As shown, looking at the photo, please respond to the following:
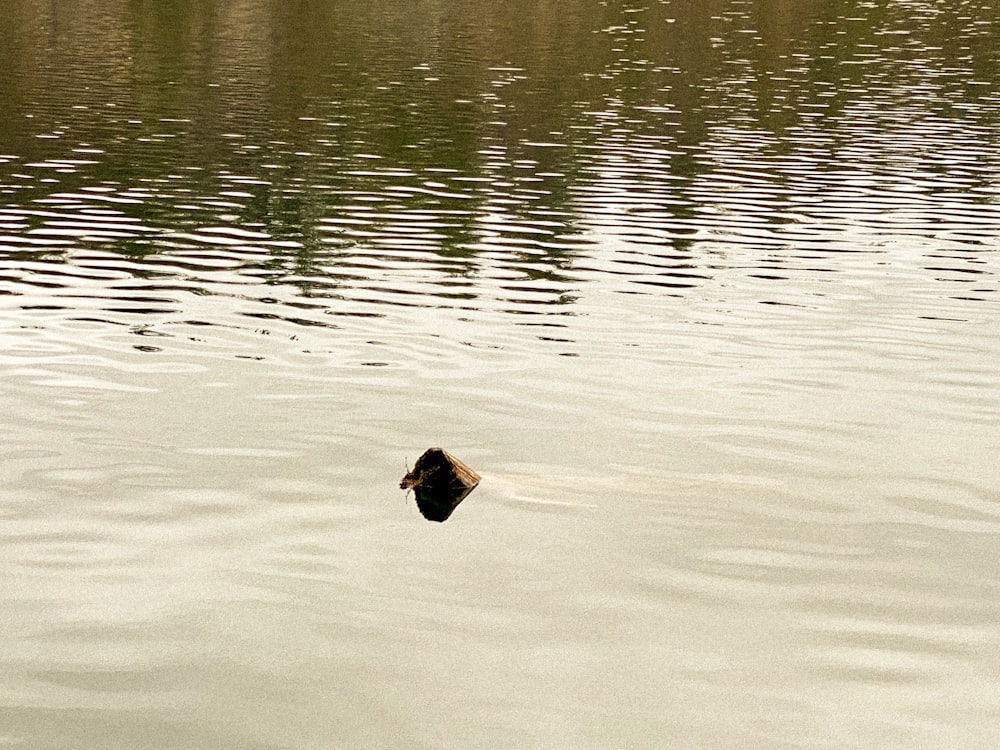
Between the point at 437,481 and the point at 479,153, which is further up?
the point at 437,481

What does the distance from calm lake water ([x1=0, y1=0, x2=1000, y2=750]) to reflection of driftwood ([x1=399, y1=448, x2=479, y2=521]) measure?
30cm

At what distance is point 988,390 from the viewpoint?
24375mm

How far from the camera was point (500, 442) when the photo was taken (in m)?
21.5

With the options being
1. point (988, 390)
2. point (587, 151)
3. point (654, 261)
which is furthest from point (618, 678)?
point (587, 151)

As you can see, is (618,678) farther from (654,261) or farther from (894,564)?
(654,261)

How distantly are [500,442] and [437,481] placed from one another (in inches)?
91.3

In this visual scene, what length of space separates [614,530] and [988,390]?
29.8ft

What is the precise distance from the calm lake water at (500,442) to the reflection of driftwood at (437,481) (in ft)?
0.99

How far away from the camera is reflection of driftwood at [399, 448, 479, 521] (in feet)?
62.7

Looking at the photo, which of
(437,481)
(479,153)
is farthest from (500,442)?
(479,153)

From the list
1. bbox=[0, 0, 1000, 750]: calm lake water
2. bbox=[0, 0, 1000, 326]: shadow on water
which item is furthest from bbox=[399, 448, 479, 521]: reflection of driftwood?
bbox=[0, 0, 1000, 326]: shadow on water

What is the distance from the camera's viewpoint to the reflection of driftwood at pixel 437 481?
19.1m

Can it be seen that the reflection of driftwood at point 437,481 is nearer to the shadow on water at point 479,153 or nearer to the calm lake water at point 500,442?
the calm lake water at point 500,442

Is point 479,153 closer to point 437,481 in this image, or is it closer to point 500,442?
point 500,442
